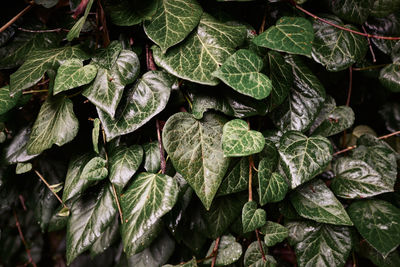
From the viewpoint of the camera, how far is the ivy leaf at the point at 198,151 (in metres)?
0.62

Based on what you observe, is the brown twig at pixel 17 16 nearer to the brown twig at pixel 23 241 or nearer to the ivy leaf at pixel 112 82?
the ivy leaf at pixel 112 82

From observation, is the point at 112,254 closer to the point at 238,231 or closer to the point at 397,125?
the point at 238,231

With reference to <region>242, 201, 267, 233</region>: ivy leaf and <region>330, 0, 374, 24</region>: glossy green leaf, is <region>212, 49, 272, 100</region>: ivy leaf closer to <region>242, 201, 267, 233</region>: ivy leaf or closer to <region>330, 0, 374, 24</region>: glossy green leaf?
<region>242, 201, 267, 233</region>: ivy leaf

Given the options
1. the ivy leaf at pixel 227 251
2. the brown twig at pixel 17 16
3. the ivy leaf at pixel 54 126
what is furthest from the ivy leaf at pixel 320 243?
the brown twig at pixel 17 16

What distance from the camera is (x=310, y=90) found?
77 centimetres

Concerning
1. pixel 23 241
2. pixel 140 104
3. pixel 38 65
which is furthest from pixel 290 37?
pixel 23 241

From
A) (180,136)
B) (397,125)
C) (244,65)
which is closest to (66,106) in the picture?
(180,136)

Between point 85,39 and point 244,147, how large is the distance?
58cm

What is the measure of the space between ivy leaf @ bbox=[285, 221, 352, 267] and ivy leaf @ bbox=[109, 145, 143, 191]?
441 millimetres

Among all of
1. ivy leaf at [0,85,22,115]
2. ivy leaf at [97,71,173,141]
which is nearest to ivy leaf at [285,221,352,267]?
ivy leaf at [97,71,173,141]

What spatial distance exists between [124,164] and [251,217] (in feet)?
1.06

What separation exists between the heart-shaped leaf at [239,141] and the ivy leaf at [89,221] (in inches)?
13.6

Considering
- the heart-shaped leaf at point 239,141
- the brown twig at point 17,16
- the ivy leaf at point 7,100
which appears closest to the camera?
the heart-shaped leaf at point 239,141

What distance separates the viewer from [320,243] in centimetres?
75
